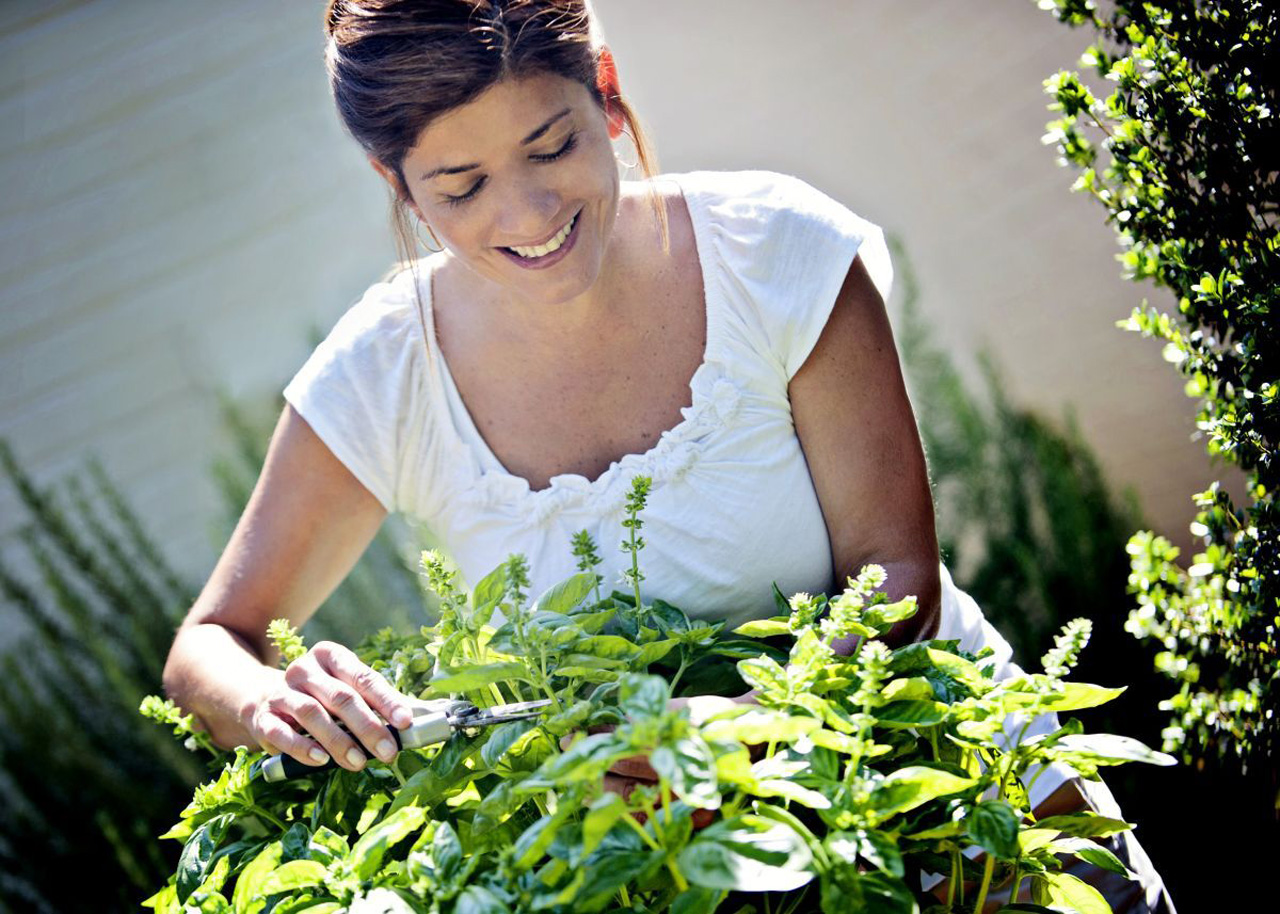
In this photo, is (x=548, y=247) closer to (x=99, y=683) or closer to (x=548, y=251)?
(x=548, y=251)

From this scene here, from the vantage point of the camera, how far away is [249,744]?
1472 mm

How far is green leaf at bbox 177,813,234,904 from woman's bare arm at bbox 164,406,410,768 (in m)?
0.34

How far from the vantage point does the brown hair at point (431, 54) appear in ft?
4.61

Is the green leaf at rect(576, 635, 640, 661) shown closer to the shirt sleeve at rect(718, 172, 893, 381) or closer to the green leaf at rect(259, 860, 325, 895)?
the green leaf at rect(259, 860, 325, 895)

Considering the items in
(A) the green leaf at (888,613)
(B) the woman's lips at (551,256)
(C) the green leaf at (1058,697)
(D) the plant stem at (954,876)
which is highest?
(B) the woman's lips at (551,256)

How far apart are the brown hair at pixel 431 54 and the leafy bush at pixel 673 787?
0.55 meters

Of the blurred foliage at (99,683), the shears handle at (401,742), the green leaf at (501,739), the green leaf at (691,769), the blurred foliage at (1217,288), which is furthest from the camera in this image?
the blurred foliage at (99,683)

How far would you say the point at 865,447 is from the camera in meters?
1.51

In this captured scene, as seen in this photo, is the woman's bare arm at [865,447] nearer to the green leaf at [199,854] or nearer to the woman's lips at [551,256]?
the woman's lips at [551,256]

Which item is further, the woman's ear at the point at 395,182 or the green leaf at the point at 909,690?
the woman's ear at the point at 395,182

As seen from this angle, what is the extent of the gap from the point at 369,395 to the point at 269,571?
0.28m

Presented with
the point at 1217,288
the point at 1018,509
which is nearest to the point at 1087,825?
the point at 1217,288

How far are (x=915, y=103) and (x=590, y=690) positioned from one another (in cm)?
236

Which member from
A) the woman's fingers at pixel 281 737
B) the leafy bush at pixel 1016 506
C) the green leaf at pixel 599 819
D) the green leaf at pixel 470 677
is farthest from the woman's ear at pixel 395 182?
the leafy bush at pixel 1016 506
